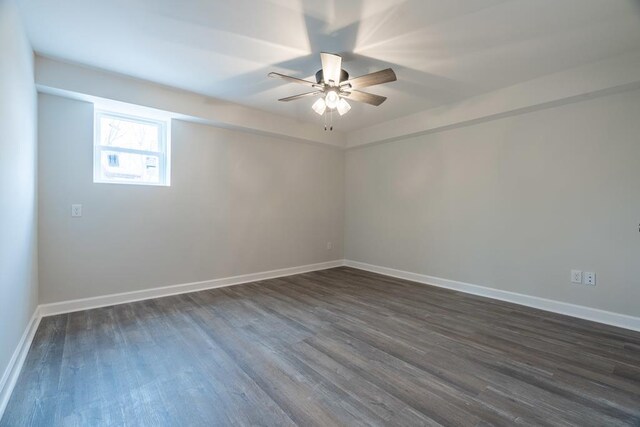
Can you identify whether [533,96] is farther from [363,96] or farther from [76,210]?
[76,210]

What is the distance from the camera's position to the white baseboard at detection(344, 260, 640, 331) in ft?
9.28

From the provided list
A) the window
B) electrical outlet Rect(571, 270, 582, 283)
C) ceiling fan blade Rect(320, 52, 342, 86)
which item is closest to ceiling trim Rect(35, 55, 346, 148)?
the window

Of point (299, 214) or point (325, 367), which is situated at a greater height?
point (299, 214)

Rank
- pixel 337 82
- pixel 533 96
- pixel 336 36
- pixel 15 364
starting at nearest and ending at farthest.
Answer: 1. pixel 15 364
2. pixel 336 36
3. pixel 337 82
4. pixel 533 96

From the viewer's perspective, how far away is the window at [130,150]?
10.8 feet

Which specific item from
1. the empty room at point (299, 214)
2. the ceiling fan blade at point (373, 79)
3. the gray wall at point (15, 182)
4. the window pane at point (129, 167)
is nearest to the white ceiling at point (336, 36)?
the empty room at point (299, 214)

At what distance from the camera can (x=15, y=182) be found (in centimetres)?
202

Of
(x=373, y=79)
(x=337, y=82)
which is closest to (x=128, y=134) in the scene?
(x=337, y=82)

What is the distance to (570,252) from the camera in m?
3.14

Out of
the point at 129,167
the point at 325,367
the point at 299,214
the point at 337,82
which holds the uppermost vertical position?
the point at 337,82

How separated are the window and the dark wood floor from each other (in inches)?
59.4

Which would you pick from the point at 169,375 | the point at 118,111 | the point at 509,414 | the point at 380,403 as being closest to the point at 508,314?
the point at 509,414

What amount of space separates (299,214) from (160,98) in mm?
2607

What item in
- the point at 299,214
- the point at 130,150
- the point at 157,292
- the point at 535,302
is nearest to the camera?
the point at 535,302
